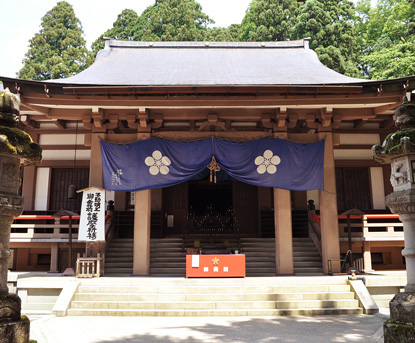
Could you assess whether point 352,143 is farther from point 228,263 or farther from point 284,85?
point 228,263

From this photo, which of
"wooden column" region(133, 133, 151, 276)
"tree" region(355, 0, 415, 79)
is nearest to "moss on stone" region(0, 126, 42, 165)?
"wooden column" region(133, 133, 151, 276)

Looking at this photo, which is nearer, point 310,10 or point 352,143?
point 352,143

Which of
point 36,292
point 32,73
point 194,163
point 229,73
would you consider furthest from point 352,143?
point 32,73

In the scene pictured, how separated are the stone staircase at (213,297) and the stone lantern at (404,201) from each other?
3.83 meters

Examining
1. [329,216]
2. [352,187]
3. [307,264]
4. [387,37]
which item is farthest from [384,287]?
[387,37]

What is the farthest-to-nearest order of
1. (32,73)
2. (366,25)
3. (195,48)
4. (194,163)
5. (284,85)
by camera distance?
(366,25) < (32,73) < (195,48) < (194,163) < (284,85)

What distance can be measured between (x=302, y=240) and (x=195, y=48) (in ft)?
35.2

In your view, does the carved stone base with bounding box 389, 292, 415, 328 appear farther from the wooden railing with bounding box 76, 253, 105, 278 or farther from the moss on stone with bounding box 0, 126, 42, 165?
the wooden railing with bounding box 76, 253, 105, 278

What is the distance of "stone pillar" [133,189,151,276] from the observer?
1195 cm

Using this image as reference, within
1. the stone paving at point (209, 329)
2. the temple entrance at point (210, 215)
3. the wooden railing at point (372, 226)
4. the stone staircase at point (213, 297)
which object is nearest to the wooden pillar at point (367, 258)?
the wooden railing at point (372, 226)

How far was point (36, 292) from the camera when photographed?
33.7 ft

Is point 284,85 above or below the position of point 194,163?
above

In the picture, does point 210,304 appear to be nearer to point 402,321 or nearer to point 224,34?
point 402,321

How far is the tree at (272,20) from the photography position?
32.8 meters
